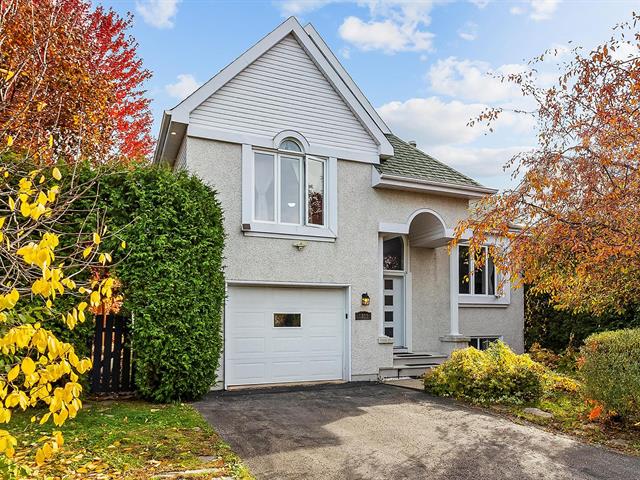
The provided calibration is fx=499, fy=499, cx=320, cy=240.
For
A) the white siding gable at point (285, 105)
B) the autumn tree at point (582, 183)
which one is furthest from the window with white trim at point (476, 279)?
the autumn tree at point (582, 183)

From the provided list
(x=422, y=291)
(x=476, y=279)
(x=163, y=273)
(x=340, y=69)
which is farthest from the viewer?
(x=476, y=279)

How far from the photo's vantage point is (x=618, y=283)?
8766 millimetres

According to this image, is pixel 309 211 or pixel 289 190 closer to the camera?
pixel 289 190

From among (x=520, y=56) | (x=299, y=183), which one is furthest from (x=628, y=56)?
(x=299, y=183)

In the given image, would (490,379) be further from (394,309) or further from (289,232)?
(289,232)

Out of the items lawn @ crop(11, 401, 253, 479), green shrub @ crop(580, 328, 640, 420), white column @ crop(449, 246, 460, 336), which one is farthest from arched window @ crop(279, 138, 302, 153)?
green shrub @ crop(580, 328, 640, 420)

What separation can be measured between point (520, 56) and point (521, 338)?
982 cm

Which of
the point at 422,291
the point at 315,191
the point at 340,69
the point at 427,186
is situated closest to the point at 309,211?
the point at 315,191

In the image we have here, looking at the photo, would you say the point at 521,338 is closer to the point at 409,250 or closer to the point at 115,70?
the point at 409,250

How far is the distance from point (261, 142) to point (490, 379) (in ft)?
22.8

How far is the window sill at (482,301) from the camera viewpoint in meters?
15.2

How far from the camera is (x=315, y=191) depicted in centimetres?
1200

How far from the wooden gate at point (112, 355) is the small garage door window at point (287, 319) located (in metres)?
3.30

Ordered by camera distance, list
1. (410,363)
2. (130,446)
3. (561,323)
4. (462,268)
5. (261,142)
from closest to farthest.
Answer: (130,446) < (261,142) < (410,363) < (561,323) < (462,268)
